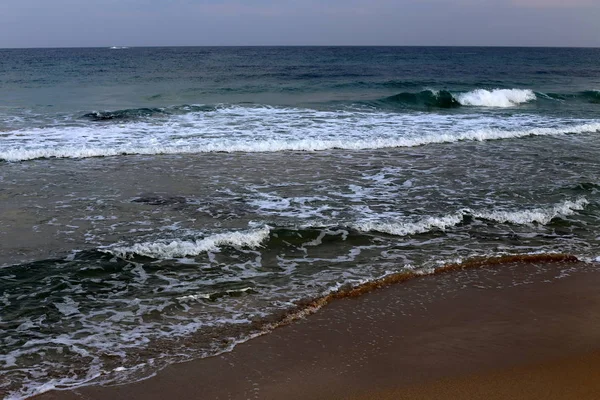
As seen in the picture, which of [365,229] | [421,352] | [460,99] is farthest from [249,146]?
[460,99]

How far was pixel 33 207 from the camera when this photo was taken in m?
9.09

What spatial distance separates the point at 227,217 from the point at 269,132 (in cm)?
822

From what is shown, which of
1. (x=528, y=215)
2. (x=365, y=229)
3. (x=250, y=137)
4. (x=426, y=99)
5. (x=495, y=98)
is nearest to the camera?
(x=365, y=229)

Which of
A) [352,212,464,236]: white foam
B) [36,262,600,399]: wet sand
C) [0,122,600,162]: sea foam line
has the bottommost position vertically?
[36,262,600,399]: wet sand

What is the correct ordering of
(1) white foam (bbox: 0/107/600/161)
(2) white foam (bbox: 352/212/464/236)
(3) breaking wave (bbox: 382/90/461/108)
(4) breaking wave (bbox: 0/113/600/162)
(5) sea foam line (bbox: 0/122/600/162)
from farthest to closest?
(3) breaking wave (bbox: 382/90/461/108) < (1) white foam (bbox: 0/107/600/161) < (4) breaking wave (bbox: 0/113/600/162) < (5) sea foam line (bbox: 0/122/600/162) < (2) white foam (bbox: 352/212/464/236)

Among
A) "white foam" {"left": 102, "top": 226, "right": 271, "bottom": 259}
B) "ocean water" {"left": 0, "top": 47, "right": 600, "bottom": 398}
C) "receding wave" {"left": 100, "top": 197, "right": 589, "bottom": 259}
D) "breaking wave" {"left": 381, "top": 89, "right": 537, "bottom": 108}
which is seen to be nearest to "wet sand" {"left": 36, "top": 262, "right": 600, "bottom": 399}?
"ocean water" {"left": 0, "top": 47, "right": 600, "bottom": 398}

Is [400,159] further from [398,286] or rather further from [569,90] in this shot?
[569,90]

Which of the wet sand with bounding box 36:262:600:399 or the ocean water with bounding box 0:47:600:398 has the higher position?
the ocean water with bounding box 0:47:600:398

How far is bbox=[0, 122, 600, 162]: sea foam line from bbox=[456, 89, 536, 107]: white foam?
11.8m

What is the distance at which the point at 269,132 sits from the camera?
54.4ft

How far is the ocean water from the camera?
5.33 m

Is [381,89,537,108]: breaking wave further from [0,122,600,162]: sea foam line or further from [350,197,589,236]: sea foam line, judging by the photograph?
[350,197,589,236]: sea foam line

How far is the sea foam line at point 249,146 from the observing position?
13430mm

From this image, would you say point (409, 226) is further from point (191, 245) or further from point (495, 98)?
point (495, 98)
